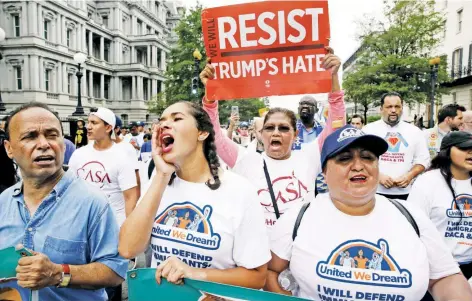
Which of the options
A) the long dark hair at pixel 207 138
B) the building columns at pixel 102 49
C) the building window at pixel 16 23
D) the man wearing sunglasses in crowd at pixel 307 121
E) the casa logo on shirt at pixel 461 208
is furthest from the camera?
the building columns at pixel 102 49

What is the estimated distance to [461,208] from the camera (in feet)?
10.3

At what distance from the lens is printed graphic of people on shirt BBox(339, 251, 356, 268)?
6.35ft

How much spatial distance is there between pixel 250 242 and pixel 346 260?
1.64 ft

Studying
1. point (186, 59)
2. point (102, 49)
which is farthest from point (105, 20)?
point (186, 59)

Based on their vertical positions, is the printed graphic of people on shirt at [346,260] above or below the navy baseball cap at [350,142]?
below

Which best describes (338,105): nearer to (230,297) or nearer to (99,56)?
(230,297)

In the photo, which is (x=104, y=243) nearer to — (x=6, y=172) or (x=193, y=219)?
(x=193, y=219)

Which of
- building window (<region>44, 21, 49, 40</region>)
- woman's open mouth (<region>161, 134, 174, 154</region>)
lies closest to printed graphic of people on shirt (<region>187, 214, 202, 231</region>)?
woman's open mouth (<region>161, 134, 174, 154</region>)

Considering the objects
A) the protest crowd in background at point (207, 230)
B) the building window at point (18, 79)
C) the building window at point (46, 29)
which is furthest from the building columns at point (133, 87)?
the protest crowd in background at point (207, 230)

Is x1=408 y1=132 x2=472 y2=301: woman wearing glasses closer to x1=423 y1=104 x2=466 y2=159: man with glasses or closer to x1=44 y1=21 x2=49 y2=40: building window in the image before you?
x1=423 y1=104 x2=466 y2=159: man with glasses

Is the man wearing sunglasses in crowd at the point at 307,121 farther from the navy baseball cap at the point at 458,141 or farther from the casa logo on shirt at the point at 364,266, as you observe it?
the casa logo on shirt at the point at 364,266

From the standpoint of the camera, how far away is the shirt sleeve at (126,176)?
457cm

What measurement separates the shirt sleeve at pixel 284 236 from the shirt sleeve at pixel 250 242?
0.05 metres

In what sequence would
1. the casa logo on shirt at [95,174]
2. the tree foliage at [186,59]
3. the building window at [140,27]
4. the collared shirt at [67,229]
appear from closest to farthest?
the collared shirt at [67,229], the casa logo on shirt at [95,174], the tree foliage at [186,59], the building window at [140,27]
